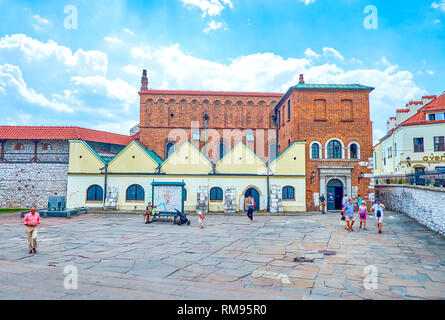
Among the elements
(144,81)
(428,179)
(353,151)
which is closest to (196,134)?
(144,81)

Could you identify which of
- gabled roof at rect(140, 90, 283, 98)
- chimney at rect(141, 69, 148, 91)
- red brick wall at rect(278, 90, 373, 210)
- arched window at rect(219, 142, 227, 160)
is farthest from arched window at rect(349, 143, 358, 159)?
chimney at rect(141, 69, 148, 91)

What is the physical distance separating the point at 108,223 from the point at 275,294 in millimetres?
13905

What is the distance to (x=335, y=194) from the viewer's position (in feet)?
78.5

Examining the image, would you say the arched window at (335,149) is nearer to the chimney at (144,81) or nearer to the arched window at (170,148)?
the arched window at (170,148)

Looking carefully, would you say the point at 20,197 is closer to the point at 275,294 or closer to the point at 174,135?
the point at 174,135

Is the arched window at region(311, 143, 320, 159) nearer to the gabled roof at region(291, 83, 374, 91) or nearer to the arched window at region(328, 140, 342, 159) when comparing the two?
the arched window at region(328, 140, 342, 159)

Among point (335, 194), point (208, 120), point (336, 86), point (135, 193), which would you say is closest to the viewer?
point (135, 193)

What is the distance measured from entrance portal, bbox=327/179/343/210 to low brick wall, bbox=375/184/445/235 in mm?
4205

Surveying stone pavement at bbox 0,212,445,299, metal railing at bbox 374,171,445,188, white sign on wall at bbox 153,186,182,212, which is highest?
metal railing at bbox 374,171,445,188

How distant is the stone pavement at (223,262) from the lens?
21.7 ft

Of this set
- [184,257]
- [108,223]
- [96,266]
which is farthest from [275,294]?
[108,223]

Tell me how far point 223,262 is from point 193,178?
47.4ft

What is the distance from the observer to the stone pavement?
6613mm

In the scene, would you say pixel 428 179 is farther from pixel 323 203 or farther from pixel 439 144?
pixel 439 144
